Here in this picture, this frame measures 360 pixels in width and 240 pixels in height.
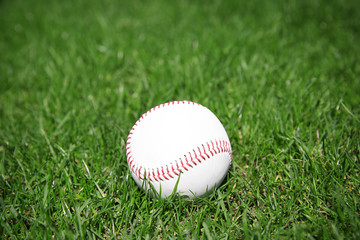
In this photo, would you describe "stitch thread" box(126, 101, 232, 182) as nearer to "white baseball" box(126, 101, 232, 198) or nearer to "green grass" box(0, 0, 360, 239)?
"white baseball" box(126, 101, 232, 198)

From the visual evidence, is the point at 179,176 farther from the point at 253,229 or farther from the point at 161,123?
the point at 253,229

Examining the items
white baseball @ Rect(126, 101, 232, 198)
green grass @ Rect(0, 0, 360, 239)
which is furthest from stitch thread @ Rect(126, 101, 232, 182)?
green grass @ Rect(0, 0, 360, 239)

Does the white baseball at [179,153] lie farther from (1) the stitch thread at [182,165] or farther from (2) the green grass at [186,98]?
Answer: (2) the green grass at [186,98]

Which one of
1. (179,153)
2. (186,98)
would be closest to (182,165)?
(179,153)

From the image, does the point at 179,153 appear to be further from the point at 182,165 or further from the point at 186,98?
the point at 186,98

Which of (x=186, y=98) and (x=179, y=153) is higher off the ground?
(x=179, y=153)

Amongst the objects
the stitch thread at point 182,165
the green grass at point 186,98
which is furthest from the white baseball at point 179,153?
the green grass at point 186,98
